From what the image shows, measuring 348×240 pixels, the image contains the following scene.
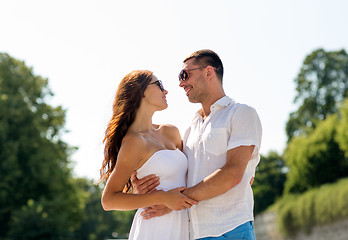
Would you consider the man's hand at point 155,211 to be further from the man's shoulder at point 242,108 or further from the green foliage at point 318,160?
the green foliage at point 318,160

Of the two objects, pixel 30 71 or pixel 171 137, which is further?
pixel 30 71

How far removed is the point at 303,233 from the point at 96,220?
57.3 feet

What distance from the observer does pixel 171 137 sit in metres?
5.01

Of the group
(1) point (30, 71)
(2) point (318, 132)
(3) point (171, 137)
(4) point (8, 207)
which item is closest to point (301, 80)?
(2) point (318, 132)

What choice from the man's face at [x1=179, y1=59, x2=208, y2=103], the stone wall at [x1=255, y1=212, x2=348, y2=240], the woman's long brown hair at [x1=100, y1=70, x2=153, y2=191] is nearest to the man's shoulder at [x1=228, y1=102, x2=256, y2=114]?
the man's face at [x1=179, y1=59, x2=208, y2=103]

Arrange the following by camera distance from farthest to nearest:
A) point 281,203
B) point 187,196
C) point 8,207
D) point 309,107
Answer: point 309,107
point 281,203
point 8,207
point 187,196

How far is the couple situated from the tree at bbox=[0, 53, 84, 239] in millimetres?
23115

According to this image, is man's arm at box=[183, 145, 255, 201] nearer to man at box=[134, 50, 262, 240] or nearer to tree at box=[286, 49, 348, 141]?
man at box=[134, 50, 262, 240]

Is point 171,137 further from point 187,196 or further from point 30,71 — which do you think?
point 30,71

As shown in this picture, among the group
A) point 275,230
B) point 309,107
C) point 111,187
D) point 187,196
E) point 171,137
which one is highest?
point 309,107

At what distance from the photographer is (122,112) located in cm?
482

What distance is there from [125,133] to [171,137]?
0.47 metres

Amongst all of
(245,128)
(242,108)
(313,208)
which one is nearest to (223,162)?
(245,128)

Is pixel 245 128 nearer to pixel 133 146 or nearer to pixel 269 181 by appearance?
pixel 133 146
